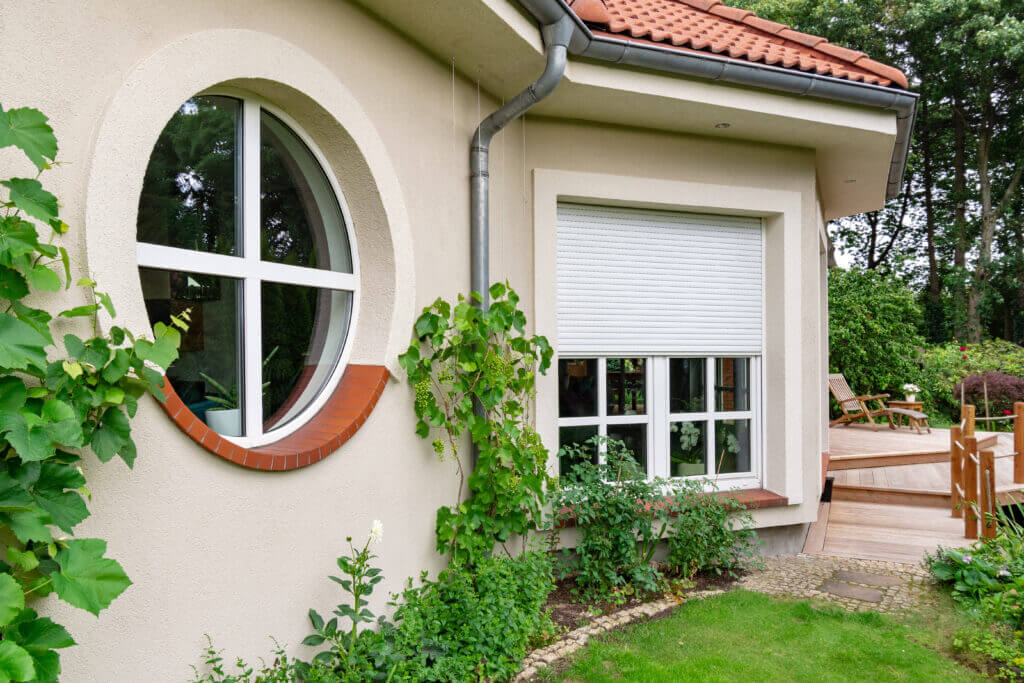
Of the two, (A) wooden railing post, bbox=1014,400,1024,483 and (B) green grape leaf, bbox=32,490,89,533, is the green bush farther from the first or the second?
(B) green grape leaf, bbox=32,490,89,533

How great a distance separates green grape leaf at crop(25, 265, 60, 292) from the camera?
5.74 feet

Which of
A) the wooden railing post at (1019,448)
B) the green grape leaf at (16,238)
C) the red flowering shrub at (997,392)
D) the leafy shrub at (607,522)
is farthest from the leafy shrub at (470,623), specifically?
the red flowering shrub at (997,392)

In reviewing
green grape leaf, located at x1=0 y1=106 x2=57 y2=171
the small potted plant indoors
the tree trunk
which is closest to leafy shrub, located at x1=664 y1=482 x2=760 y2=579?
the small potted plant indoors

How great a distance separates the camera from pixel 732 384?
561cm

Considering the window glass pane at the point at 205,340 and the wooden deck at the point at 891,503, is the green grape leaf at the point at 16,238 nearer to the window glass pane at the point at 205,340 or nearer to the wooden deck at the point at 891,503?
the window glass pane at the point at 205,340

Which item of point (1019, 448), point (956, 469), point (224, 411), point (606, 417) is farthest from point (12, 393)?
point (1019, 448)

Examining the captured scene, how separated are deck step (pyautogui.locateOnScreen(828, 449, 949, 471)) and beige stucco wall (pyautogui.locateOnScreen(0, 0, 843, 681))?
463 cm

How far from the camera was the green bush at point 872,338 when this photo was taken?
1391cm

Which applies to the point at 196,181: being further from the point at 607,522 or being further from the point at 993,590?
the point at 993,590

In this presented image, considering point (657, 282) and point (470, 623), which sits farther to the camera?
point (657, 282)

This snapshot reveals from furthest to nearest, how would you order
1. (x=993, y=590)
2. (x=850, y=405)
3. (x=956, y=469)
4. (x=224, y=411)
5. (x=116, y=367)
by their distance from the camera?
(x=850, y=405), (x=956, y=469), (x=993, y=590), (x=224, y=411), (x=116, y=367)

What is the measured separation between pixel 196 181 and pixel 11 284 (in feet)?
3.41

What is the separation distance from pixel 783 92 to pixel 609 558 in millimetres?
3500

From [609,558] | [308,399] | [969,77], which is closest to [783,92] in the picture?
[609,558]
